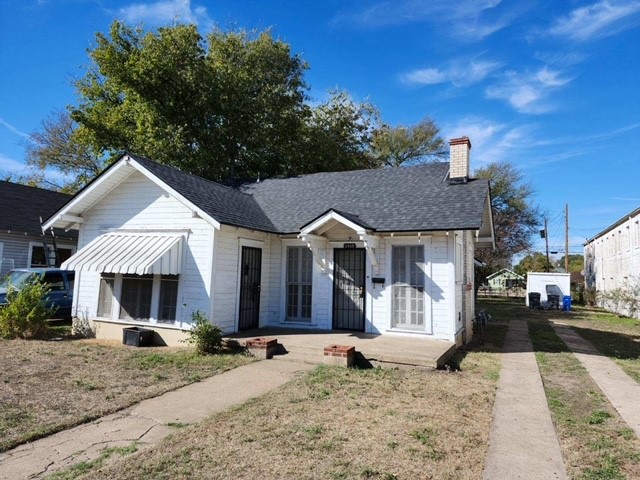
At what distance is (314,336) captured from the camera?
34.2 ft

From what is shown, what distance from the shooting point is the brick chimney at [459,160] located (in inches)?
484

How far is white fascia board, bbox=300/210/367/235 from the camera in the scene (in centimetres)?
1015

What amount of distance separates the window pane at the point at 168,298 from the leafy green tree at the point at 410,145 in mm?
25526

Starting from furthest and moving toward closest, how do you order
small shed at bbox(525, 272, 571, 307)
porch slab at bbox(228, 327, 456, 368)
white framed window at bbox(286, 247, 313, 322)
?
small shed at bbox(525, 272, 571, 307) → white framed window at bbox(286, 247, 313, 322) → porch slab at bbox(228, 327, 456, 368)

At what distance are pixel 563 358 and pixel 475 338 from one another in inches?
129

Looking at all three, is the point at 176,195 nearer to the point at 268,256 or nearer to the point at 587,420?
the point at 268,256

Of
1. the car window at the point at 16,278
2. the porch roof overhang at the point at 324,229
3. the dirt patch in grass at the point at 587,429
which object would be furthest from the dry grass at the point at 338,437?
the car window at the point at 16,278

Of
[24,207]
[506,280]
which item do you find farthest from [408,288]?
[506,280]

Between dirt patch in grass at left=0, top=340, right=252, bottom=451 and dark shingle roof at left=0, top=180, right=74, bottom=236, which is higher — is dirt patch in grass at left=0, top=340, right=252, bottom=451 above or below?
below

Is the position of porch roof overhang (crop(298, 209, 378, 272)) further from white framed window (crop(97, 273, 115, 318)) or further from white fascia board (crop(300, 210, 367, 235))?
white framed window (crop(97, 273, 115, 318))

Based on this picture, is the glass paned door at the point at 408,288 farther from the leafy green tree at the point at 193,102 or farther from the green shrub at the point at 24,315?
the leafy green tree at the point at 193,102

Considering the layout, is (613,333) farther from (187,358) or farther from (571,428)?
(187,358)

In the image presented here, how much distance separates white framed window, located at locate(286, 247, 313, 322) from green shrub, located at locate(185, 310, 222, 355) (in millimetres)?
3068

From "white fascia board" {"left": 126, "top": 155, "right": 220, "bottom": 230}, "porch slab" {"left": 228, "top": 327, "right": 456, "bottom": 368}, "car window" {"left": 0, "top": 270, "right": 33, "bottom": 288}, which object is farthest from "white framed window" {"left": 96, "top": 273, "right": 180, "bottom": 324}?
"car window" {"left": 0, "top": 270, "right": 33, "bottom": 288}
